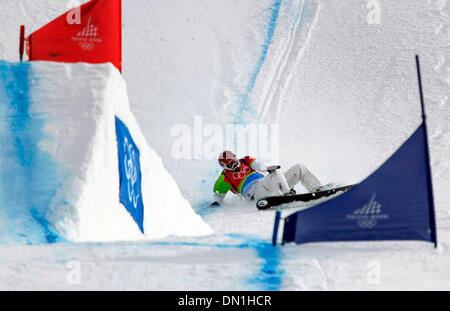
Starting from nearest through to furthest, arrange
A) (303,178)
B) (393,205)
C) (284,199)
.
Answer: (393,205)
(284,199)
(303,178)

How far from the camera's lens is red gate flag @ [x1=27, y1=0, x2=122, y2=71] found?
16.9 feet

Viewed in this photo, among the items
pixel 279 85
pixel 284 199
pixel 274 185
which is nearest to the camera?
pixel 284 199

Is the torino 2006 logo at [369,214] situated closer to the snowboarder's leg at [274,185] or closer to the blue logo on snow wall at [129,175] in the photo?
the blue logo on snow wall at [129,175]

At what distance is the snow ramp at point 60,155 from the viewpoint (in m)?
3.97

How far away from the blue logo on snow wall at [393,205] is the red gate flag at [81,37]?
8.58 feet

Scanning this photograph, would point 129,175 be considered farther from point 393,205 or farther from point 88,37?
point 393,205

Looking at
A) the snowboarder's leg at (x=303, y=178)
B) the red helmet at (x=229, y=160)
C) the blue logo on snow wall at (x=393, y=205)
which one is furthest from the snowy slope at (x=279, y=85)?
the snowboarder's leg at (x=303, y=178)

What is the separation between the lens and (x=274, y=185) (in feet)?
23.5

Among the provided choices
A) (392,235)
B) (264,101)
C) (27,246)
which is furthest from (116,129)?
(264,101)

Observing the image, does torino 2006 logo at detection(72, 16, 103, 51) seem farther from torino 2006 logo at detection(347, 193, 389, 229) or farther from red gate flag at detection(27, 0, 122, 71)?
torino 2006 logo at detection(347, 193, 389, 229)

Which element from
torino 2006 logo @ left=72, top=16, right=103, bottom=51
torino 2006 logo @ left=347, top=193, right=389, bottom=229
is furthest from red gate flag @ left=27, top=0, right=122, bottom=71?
torino 2006 logo @ left=347, top=193, right=389, bottom=229

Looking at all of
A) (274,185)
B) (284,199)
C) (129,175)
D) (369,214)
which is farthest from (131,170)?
(274,185)

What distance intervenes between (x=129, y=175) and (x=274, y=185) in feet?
9.07
